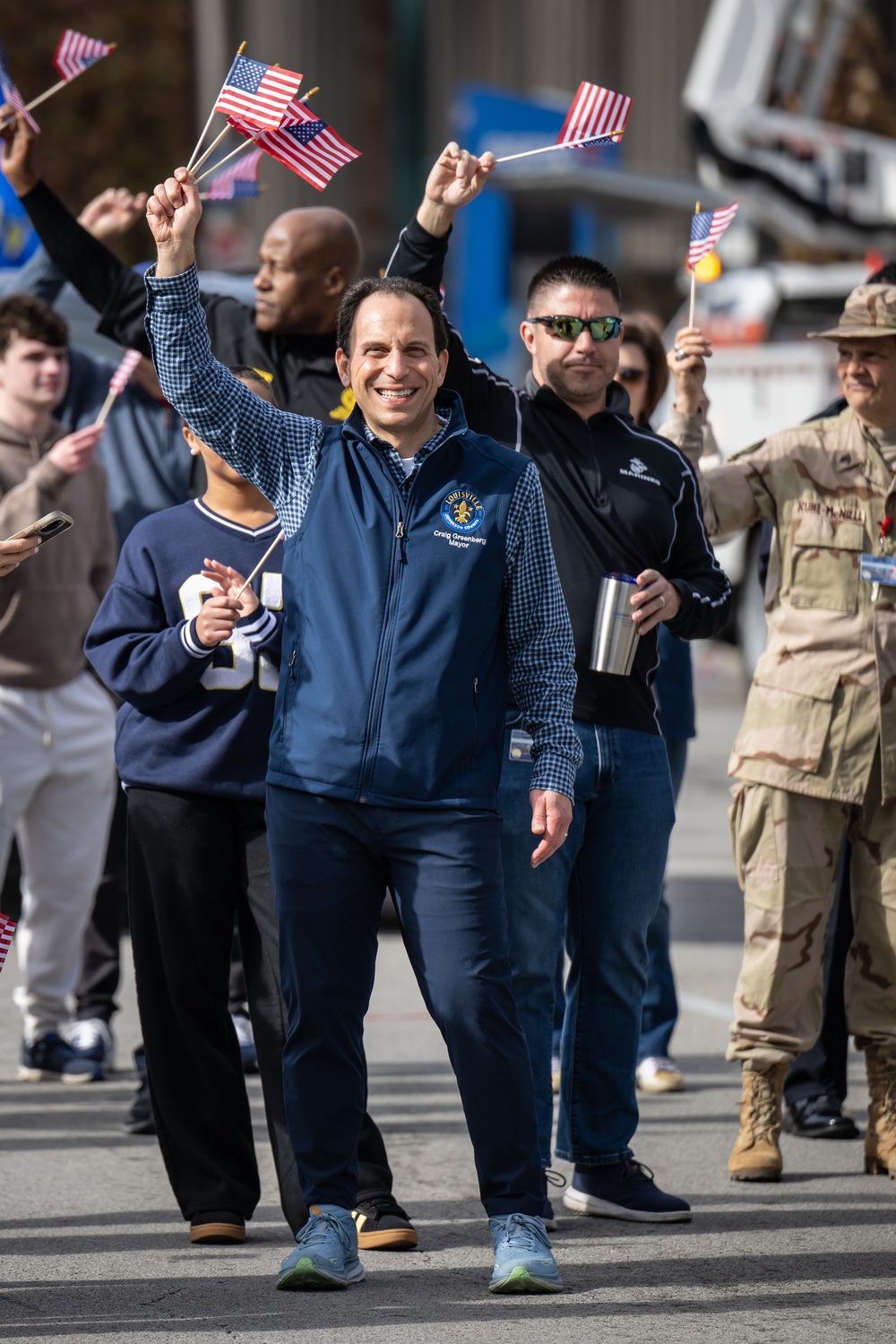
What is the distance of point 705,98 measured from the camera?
17469mm

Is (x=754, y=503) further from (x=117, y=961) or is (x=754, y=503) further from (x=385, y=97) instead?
(x=385, y=97)

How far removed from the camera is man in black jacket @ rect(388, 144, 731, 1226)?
190 inches

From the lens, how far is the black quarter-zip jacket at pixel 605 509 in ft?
16.1

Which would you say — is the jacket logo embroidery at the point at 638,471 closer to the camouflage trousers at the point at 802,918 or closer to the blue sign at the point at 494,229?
the camouflage trousers at the point at 802,918

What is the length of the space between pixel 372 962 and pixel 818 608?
1.77 meters

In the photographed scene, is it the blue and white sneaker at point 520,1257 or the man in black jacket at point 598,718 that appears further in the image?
the man in black jacket at point 598,718

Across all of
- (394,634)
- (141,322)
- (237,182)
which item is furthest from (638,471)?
(237,182)

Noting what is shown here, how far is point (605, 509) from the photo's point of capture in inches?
195

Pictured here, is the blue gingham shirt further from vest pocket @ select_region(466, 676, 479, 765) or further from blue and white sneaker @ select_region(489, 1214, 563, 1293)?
blue and white sneaker @ select_region(489, 1214, 563, 1293)

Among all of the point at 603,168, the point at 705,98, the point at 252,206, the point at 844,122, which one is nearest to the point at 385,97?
the point at 252,206

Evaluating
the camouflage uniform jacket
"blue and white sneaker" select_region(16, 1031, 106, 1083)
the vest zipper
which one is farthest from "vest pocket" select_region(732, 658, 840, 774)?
"blue and white sneaker" select_region(16, 1031, 106, 1083)

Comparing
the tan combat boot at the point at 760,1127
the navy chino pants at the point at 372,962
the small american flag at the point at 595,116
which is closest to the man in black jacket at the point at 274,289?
the small american flag at the point at 595,116

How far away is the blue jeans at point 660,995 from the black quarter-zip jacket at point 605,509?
1552 millimetres

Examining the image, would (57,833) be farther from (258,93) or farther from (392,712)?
(258,93)
